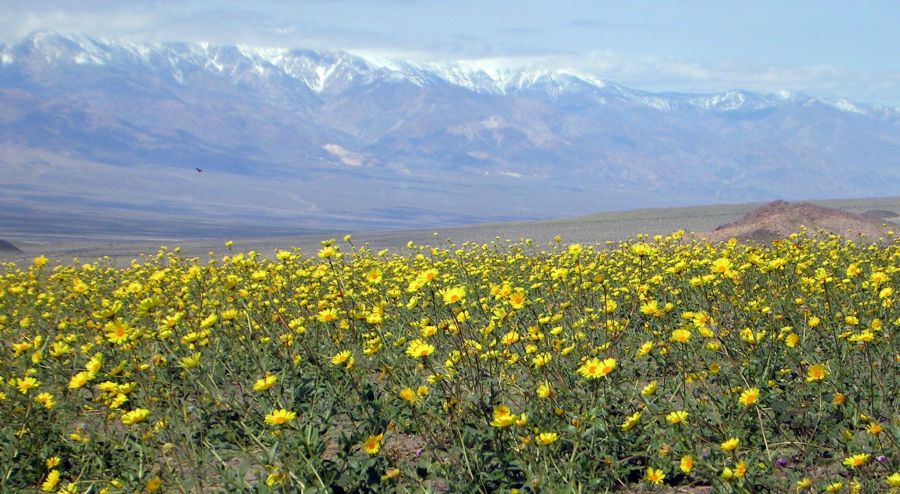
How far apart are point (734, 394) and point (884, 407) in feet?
2.72

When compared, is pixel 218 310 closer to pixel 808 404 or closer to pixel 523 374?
pixel 523 374

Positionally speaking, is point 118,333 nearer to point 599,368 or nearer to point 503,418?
point 503,418

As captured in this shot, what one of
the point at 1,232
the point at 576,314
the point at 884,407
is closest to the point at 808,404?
the point at 884,407

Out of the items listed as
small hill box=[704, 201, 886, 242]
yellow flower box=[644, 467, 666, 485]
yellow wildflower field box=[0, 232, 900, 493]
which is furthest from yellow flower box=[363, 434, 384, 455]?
small hill box=[704, 201, 886, 242]

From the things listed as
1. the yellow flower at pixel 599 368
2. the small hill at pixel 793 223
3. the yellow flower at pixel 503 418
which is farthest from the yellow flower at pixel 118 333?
the small hill at pixel 793 223

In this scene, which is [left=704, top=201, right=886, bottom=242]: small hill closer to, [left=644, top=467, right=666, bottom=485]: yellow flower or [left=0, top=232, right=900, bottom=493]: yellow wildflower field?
[left=0, top=232, right=900, bottom=493]: yellow wildflower field

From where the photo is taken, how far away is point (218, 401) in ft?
12.6

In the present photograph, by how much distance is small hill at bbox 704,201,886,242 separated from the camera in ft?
86.0

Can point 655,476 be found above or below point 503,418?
below

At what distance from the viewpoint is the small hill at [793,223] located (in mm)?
26219

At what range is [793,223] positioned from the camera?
92.2ft

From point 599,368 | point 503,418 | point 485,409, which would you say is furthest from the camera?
point 485,409

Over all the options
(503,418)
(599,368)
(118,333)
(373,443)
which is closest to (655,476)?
(599,368)

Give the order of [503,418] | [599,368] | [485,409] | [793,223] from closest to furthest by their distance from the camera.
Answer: [503,418] < [599,368] < [485,409] < [793,223]
